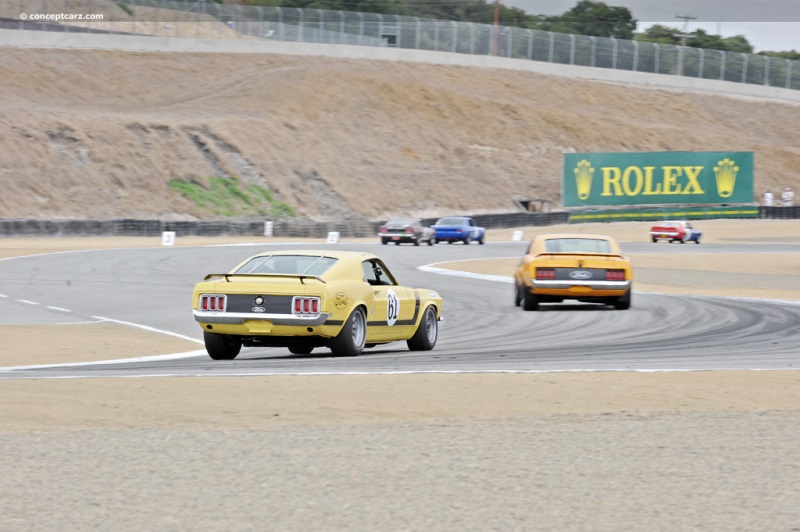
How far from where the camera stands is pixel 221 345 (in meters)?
12.9

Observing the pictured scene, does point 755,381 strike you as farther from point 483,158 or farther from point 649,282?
point 483,158

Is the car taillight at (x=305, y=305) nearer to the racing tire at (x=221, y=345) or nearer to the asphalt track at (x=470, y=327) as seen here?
the asphalt track at (x=470, y=327)

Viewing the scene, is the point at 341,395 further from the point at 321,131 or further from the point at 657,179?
the point at 321,131

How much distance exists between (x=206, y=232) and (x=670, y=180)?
32.8 meters

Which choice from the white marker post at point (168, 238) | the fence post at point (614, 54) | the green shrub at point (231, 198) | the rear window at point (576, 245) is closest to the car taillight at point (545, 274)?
the rear window at point (576, 245)

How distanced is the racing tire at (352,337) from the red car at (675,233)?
43829 mm

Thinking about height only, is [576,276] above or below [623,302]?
above

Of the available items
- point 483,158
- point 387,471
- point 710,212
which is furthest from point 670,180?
point 387,471

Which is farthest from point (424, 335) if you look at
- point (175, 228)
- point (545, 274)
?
point (175, 228)

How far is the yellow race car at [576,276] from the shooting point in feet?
63.5

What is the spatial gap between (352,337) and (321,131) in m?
65.8

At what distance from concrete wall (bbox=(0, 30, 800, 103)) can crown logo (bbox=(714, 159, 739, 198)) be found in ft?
96.4

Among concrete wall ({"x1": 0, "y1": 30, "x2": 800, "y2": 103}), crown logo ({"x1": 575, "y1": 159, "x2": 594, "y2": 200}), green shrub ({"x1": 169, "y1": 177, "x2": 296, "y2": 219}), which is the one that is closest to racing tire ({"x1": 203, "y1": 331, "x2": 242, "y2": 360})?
green shrub ({"x1": 169, "y1": 177, "x2": 296, "y2": 219})

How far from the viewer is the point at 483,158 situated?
8312 cm
